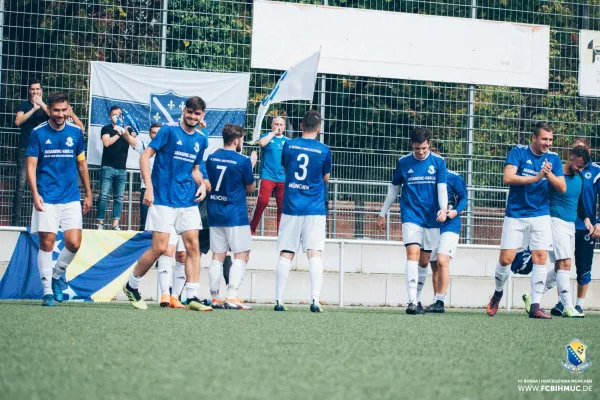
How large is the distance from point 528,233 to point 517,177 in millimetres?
683

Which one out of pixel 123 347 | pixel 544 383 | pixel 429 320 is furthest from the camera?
pixel 429 320

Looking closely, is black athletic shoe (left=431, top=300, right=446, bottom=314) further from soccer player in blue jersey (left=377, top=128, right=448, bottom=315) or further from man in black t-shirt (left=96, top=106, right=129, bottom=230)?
man in black t-shirt (left=96, top=106, right=129, bottom=230)

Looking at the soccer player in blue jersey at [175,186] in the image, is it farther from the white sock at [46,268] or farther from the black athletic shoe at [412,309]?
the black athletic shoe at [412,309]

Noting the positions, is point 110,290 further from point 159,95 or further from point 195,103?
point 195,103

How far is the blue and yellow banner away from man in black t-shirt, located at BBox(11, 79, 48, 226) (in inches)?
34.8

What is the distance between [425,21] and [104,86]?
18.4ft

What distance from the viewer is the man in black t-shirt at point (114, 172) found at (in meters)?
14.0

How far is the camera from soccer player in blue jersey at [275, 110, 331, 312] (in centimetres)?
1095

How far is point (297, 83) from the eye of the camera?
14.1m

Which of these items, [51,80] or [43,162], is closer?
[43,162]

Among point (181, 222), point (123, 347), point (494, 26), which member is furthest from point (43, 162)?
point (494, 26)

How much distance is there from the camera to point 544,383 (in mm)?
4500

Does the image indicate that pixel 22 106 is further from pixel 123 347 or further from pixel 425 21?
pixel 123 347

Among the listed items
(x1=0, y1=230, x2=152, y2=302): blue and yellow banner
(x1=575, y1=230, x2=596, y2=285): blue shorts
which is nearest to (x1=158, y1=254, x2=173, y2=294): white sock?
(x1=0, y1=230, x2=152, y2=302): blue and yellow banner
